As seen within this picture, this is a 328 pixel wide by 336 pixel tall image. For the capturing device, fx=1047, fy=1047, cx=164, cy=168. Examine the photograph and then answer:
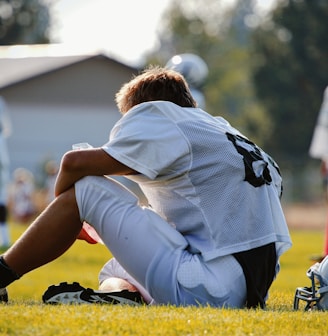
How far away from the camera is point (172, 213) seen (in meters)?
4.57

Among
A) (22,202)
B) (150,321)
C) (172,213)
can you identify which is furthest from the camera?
(22,202)

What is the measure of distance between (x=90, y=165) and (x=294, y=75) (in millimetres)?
36058

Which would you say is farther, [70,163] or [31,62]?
[31,62]

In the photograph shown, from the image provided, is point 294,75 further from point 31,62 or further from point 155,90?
point 155,90

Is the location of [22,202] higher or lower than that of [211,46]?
lower

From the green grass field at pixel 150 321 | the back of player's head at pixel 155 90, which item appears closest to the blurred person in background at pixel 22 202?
the back of player's head at pixel 155 90

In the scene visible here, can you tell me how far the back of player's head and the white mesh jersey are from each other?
11 centimetres

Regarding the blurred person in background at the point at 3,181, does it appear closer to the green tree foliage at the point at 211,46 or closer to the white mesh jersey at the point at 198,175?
the white mesh jersey at the point at 198,175

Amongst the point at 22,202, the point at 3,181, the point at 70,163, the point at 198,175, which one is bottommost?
the point at 22,202

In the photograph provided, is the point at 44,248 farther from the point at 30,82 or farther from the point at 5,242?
the point at 30,82

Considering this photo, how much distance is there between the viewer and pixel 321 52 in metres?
39.1

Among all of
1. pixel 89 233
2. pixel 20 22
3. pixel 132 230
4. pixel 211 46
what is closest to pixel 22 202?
pixel 89 233

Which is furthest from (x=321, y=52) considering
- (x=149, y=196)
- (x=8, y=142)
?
(x=149, y=196)

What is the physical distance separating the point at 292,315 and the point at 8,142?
39.5m
